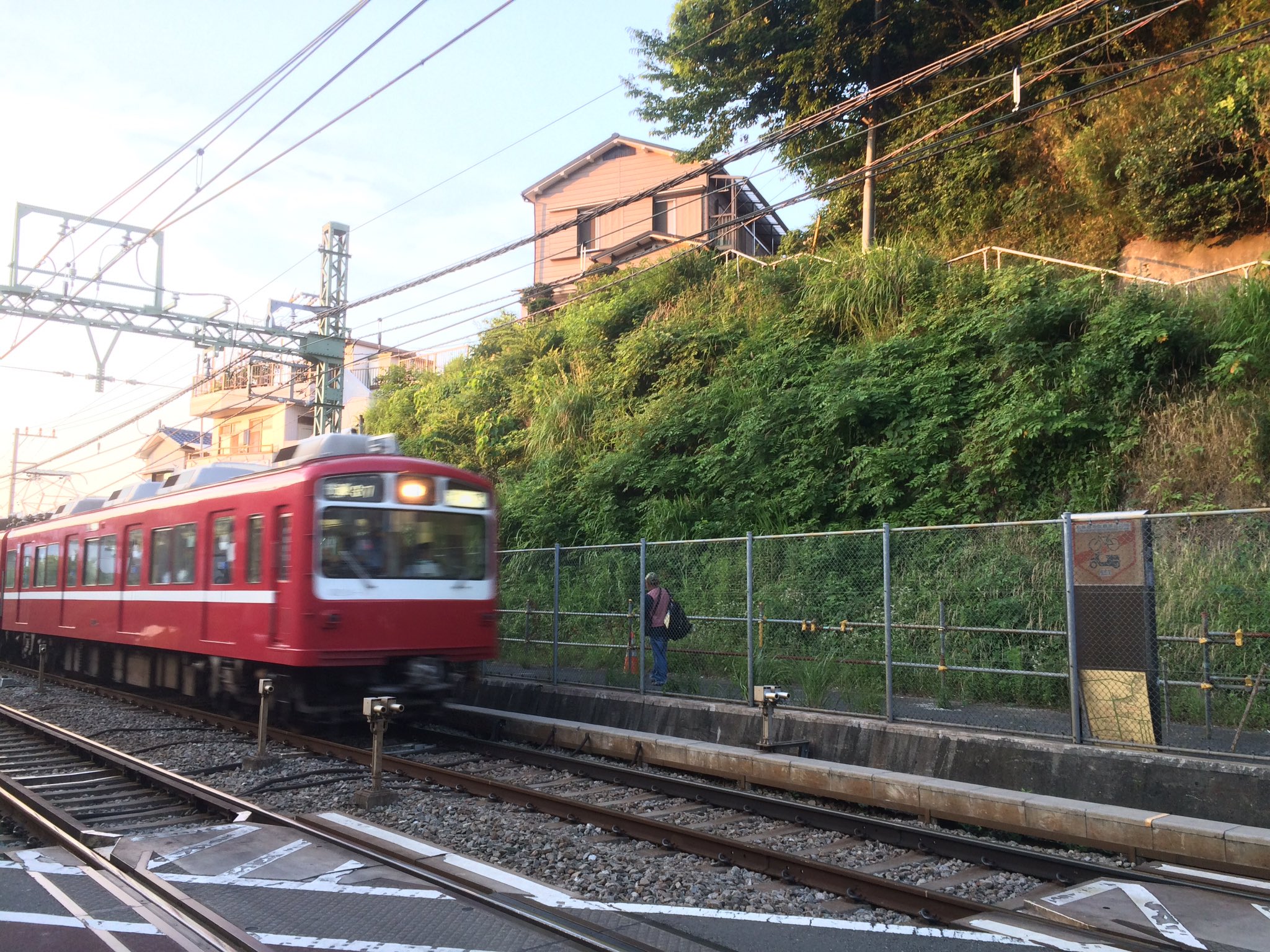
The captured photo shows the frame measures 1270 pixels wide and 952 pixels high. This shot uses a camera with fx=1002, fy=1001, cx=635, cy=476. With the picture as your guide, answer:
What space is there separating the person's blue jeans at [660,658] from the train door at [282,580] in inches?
162

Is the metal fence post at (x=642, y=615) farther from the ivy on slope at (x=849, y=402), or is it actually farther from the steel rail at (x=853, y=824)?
the ivy on slope at (x=849, y=402)

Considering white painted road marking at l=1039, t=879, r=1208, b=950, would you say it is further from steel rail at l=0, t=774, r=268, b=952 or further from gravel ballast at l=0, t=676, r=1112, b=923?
steel rail at l=0, t=774, r=268, b=952

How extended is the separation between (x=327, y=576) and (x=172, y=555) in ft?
14.5

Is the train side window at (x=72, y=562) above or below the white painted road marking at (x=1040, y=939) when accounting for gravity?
above

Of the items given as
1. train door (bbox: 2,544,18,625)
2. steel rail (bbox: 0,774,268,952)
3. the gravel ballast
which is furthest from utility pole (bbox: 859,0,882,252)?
train door (bbox: 2,544,18,625)

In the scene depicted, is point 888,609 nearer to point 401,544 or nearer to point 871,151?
point 401,544

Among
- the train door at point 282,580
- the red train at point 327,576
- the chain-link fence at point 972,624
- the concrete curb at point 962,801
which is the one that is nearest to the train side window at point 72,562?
the red train at point 327,576

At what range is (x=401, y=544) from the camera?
11.0 meters

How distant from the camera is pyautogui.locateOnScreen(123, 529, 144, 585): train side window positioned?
14719 millimetres

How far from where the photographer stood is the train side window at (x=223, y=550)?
11.9m

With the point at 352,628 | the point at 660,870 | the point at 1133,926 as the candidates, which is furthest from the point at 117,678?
the point at 1133,926

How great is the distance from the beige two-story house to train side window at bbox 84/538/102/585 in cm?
1653

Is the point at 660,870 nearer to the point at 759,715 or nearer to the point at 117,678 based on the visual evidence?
the point at 759,715

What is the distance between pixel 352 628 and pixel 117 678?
27.2 feet
